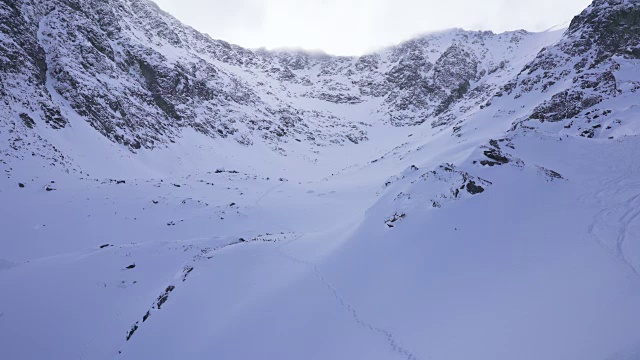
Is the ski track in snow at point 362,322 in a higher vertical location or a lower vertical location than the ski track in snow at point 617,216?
lower

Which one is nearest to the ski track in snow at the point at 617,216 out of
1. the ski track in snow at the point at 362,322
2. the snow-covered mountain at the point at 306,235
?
the snow-covered mountain at the point at 306,235

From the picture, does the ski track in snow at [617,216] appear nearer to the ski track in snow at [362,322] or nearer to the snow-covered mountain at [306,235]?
the snow-covered mountain at [306,235]

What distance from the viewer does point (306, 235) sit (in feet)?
65.7

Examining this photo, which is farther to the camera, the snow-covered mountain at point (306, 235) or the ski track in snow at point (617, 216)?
the ski track in snow at point (617, 216)

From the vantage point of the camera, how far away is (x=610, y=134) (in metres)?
24.9

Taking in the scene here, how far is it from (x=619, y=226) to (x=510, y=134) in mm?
15023

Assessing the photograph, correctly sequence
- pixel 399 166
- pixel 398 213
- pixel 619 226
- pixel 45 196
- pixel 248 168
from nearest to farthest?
1. pixel 619 226
2. pixel 398 213
3. pixel 45 196
4. pixel 399 166
5. pixel 248 168

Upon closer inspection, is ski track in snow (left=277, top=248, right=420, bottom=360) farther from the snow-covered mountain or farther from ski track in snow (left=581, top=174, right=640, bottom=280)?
ski track in snow (left=581, top=174, right=640, bottom=280)

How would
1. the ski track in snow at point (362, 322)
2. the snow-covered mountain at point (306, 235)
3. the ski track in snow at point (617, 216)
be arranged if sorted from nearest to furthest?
the ski track in snow at point (362, 322)
the snow-covered mountain at point (306, 235)
the ski track in snow at point (617, 216)

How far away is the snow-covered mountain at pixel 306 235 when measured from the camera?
10.4m

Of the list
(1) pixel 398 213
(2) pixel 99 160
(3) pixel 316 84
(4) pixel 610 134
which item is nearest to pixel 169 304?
(1) pixel 398 213

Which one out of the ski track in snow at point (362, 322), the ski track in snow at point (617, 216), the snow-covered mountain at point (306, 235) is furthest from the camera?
the ski track in snow at point (617, 216)

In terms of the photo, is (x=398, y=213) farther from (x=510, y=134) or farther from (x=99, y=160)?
(x=99, y=160)

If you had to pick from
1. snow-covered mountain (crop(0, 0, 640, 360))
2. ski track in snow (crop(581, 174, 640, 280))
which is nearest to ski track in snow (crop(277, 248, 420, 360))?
snow-covered mountain (crop(0, 0, 640, 360))
